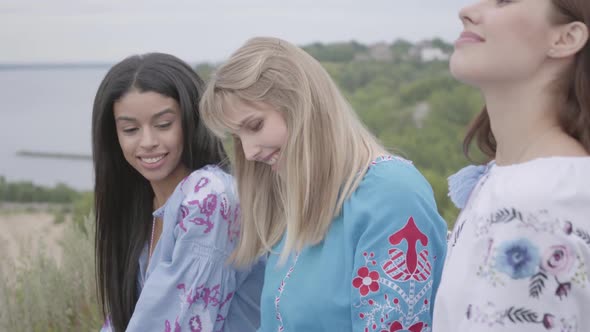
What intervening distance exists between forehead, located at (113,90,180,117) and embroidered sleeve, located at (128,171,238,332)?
0.28m

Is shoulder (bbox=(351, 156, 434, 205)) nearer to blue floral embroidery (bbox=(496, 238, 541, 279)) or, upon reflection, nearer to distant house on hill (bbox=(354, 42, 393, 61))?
blue floral embroidery (bbox=(496, 238, 541, 279))

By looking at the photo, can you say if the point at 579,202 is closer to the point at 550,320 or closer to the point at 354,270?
the point at 550,320

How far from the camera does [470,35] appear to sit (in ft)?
4.76

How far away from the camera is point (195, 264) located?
2.57 meters

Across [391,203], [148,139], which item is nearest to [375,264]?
[391,203]

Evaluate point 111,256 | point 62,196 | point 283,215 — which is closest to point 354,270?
point 283,215

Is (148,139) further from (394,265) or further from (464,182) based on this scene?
(464,182)

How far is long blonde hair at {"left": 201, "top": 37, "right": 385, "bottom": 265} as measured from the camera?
2113 mm

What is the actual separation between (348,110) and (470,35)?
2.63ft

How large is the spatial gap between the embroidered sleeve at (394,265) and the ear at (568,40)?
703 millimetres

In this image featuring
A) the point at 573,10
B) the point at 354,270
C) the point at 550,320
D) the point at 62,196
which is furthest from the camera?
the point at 62,196

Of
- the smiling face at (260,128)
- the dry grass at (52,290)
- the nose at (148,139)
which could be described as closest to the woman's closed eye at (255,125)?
the smiling face at (260,128)

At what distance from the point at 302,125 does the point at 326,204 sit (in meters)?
0.21

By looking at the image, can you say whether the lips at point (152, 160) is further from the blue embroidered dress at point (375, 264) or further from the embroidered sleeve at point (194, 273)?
the blue embroidered dress at point (375, 264)
